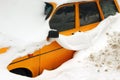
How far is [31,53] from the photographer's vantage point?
5.64 metres

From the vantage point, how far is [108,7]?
770 centimetres

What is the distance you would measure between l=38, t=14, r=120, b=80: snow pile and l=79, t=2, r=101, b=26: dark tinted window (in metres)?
0.24

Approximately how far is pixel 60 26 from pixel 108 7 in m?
1.83

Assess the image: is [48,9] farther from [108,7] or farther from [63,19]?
[108,7]

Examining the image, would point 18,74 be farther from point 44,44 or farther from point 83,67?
point 83,67

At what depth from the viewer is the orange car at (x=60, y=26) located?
577 cm

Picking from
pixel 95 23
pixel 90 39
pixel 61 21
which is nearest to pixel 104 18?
pixel 95 23

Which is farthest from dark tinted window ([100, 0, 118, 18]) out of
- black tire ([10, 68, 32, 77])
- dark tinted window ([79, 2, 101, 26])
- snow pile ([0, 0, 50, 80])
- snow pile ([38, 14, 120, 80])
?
black tire ([10, 68, 32, 77])

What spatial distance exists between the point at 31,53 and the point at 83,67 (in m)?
1.00

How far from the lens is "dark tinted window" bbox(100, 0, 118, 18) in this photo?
24.6ft

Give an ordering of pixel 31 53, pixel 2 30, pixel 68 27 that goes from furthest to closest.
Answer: pixel 68 27 < pixel 31 53 < pixel 2 30

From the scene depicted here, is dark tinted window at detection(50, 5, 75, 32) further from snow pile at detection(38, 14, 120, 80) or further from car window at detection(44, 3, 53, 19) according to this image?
snow pile at detection(38, 14, 120, 80)

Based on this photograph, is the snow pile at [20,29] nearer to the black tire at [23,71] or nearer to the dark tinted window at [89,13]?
the black tire at [23,71]

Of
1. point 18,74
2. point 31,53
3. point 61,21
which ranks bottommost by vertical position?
point 18,74
